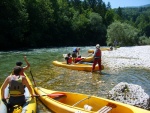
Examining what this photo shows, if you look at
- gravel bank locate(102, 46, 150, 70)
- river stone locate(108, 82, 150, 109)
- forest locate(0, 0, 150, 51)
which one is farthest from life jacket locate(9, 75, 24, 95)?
forest locate(0, 0, 150, 51)

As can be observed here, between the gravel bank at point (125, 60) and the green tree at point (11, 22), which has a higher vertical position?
the green tree at point (11, 22)

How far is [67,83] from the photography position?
12.8 metres

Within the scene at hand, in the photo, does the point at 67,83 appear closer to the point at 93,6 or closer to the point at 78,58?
the point at 78,58

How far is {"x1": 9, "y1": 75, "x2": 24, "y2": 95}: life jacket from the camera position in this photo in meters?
6.98

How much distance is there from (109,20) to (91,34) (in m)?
19.8

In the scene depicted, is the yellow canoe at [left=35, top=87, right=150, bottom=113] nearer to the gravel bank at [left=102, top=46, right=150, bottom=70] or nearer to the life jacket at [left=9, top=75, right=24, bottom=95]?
the life jacket at [left=9, top=75, right=24, bottom=95]

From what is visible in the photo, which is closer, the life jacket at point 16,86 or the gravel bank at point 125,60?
the life jacket at point 16,86

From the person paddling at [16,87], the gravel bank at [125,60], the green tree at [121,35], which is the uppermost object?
the green tree at [121,35]

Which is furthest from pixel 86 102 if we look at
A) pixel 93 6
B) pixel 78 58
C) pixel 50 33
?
pixel 93 6

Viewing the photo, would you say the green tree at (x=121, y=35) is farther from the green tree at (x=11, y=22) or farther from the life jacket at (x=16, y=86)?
the life jacket at (x=16, y=86)

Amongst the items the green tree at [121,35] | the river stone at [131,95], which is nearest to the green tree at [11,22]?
the green tree at [121,35]

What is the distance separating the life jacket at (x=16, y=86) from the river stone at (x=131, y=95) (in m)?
3.71

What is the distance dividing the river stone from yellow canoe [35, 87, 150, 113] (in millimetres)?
937

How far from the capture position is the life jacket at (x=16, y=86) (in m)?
6.98
